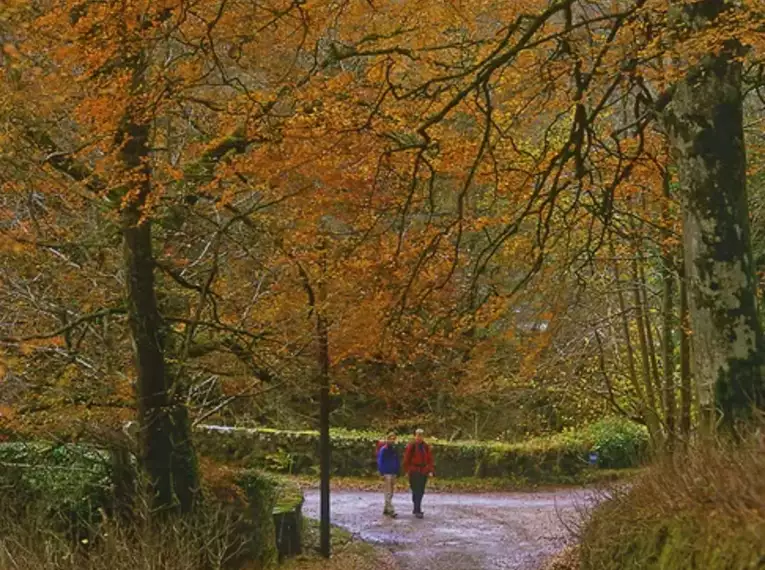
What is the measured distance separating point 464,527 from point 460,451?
6.83 metres

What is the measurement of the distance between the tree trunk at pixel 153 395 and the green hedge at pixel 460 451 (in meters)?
12.8

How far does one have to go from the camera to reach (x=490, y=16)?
1058cm

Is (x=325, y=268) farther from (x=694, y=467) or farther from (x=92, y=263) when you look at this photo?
(x=694, y=467)

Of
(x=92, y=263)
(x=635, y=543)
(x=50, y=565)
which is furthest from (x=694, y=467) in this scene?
(x=92, y=263)

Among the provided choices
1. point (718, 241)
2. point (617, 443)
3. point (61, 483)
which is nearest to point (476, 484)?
point (617, 443)

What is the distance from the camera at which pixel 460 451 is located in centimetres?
2325

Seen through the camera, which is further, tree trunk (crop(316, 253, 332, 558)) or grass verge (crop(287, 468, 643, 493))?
grass verge (crop(287, 468, 643, 493))

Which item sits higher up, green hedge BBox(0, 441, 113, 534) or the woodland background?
the woodland background

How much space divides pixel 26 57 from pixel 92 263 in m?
3.15

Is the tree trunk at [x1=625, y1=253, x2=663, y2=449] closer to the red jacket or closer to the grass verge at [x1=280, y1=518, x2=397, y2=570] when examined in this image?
the grass verge at [x1=280, y1=518, x2=397, y2=570]

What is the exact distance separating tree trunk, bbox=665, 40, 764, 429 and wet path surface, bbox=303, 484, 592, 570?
4.42m

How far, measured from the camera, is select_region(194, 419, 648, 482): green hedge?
22984 mm

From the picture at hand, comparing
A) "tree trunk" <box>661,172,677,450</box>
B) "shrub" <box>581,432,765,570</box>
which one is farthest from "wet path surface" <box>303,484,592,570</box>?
"shrub" <box>581,432,765,570</box>

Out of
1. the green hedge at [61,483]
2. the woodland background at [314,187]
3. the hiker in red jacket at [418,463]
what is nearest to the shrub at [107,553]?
the woodland background at [314,187]
